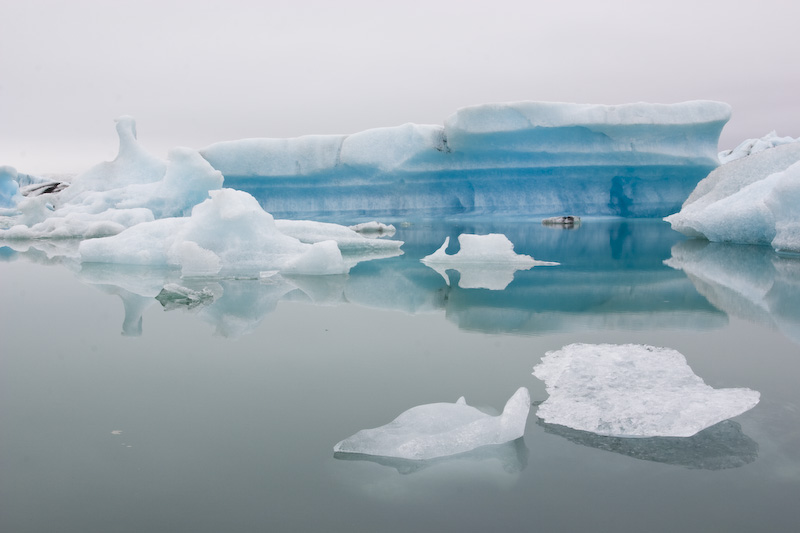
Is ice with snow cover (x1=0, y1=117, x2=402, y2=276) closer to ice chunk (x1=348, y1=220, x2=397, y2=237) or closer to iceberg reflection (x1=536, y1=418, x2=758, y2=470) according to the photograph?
ice chunk (x1=348, y1=220, x2=397, y2=237)

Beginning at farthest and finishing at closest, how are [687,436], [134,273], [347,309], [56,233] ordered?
[56,233] < [134,273] < [347,309] < [687,436]

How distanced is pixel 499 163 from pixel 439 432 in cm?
1210

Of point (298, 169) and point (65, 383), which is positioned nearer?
point (65, 383)

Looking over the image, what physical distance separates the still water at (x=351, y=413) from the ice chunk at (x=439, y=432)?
3 centimetres

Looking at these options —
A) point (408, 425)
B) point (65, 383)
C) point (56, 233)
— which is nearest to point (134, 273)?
point (65, 383)

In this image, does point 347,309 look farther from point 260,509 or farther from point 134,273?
point 134,273

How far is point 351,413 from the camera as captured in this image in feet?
5.20

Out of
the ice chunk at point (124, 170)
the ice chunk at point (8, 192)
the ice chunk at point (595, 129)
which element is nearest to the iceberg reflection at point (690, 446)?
the ice chunk at point (595, 129)

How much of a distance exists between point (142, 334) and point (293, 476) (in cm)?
157

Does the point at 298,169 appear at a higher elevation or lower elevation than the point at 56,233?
higher

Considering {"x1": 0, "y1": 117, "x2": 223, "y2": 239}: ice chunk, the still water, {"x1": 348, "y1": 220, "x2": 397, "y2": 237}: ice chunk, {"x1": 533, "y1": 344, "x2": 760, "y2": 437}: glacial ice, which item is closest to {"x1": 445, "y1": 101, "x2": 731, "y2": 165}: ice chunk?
{"x1": 348, "y1": 220, "x2": 397, "y2": 237}: ice chunk

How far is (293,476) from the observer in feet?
4.06

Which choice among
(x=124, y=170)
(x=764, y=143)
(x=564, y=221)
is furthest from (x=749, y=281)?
(x=764, y=143)

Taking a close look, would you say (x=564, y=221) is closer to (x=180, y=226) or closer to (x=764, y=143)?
(x=180, y=226)
